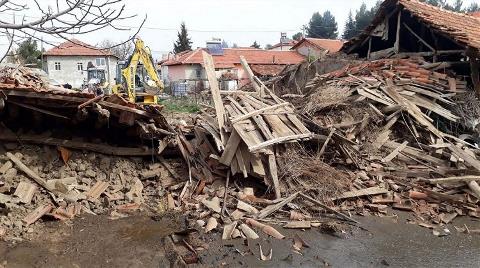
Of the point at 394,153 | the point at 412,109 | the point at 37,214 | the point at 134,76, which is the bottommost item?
the point at 37,214

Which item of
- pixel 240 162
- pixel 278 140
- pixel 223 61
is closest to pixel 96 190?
pixel 240 162

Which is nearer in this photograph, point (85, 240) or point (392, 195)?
point (85, 240)

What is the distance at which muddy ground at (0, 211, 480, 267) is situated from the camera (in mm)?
5738

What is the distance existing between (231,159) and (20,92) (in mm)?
3916

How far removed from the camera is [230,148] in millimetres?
8008

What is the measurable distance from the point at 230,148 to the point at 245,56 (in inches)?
1386

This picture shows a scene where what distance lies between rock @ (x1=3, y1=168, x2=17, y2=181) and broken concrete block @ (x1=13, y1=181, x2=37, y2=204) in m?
0.25

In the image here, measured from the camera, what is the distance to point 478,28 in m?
13.9

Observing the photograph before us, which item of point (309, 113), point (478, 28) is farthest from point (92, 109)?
point (478, 28)

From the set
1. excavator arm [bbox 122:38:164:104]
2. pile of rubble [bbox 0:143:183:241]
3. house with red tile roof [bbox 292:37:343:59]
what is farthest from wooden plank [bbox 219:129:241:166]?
house with red tile roof [bbox 292:37:343:59]

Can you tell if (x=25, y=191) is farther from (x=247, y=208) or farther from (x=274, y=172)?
(x=274, y=172)

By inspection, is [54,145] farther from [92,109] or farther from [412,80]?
[412,80]

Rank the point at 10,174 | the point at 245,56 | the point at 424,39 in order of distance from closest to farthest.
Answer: the point at 10,174
the point at 424,39
the point at 245,56

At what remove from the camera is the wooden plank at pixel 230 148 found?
8000mm
